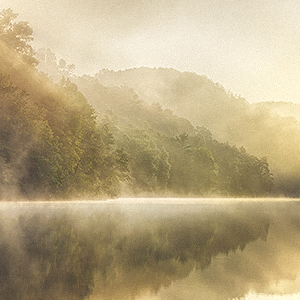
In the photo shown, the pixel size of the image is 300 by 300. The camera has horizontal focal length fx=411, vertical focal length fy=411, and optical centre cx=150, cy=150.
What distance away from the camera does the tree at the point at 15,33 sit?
84.9 meters

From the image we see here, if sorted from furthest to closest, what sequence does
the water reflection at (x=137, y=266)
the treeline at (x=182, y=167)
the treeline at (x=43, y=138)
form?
the treeline at (x=182, y=167) < the treeline at (x=43, y=138) < the water reflection at (x=137, y=266)

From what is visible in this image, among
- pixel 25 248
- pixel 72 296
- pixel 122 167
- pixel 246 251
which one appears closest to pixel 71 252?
pixel 25 248

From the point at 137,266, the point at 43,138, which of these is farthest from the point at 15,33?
the point at 137,266

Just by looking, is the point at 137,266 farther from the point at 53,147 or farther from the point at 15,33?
the point at 15,33

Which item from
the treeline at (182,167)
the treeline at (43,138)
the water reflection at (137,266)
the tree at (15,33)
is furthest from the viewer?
the treeline at (182,167)

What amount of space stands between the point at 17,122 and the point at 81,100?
2503 cm

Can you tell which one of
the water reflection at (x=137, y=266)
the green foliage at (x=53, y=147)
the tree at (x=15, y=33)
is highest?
the tree at (x=15, y=33)

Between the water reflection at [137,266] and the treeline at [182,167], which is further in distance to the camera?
the treeline at [182,167]

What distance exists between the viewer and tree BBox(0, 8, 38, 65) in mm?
84875

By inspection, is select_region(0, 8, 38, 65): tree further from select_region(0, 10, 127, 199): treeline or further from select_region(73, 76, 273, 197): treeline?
select_region(73, 76, 273, 197): treeline

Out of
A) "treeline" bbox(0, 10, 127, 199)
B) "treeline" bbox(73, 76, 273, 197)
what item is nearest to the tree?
"treeline" bbox(0, 10, 127, 199)

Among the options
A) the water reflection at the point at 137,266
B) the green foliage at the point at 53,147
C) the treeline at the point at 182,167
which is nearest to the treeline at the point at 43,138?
the green foliage at the point at 53,147

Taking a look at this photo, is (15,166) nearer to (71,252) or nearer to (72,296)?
(71,252)

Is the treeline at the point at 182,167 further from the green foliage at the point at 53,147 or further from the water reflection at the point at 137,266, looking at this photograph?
the water reflection at the point at 137,266
